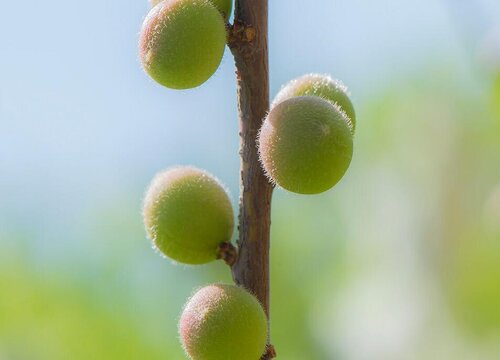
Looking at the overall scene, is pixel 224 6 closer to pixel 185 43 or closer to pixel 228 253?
pixel 185 43

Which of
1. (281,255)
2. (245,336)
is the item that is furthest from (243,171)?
(281,255)

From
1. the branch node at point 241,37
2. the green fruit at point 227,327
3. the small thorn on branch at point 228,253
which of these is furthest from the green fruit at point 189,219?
the branch node at point 241,37

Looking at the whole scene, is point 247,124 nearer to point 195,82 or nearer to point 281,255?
point 195,82

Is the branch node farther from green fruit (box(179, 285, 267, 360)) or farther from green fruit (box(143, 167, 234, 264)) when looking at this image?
green fruit (box(179, 285, 267, 360))

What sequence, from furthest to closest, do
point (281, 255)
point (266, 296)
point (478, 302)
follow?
point (281, 255), point (478, 302), point (266, 296)

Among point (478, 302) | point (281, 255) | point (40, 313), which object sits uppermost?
point (281, 255)

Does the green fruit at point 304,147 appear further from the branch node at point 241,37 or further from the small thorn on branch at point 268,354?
the small thorn on branch at point 268,354

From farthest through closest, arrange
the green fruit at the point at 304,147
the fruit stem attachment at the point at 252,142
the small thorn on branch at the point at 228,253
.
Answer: the small thorn on branch at the point at 228,253, the fruit stem attachment at the point at 252,142, the green fruit at the point at 304,147
